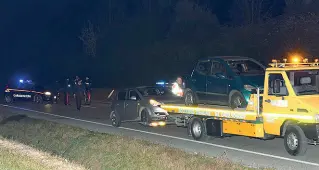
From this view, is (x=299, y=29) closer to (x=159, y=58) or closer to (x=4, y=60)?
(x=159, y=58)

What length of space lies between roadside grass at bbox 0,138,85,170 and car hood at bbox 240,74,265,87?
554 centimetres

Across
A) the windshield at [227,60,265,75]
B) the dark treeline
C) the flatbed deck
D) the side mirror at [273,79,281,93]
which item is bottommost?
the flatbed deck

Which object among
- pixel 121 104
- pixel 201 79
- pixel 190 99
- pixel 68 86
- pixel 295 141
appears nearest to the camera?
pixel 295 141

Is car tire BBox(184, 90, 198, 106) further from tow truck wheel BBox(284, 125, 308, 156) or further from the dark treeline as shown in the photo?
the dark treeline

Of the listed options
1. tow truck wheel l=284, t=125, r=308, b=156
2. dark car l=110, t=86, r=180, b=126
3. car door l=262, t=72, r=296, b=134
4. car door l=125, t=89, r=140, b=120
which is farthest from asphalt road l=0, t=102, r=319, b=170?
car door l=262, t=72, r=296, b=134

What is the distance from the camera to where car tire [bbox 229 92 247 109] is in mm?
14359

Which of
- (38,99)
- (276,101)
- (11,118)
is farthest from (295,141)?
(38,99)

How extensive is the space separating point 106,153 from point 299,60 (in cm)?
561

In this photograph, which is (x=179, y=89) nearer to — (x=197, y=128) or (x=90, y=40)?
(x=197, y=128)

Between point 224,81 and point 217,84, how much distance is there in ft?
1.22

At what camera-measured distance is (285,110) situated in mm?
12133

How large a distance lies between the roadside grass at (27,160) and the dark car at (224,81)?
17.0ft

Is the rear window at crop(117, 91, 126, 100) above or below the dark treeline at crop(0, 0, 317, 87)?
below

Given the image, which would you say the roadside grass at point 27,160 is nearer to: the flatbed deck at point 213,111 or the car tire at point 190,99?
the flatbed deck at point 213,111
